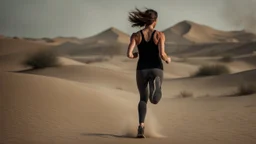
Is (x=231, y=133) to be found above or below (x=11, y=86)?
below

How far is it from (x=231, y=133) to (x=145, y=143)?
2489 mm

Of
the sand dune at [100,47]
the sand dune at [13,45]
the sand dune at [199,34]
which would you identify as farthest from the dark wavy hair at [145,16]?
the sand dune at [199,34]

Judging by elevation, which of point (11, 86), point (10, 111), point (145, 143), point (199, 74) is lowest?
point (145, 143)

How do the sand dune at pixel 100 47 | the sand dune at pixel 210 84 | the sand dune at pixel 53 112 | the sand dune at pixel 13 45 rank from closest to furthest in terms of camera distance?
the sand dune at pixel 53 112 < the sand dune at pixel 210 84 < the sand dune at pixel 13 45 < the sand dune at pixel 100 47

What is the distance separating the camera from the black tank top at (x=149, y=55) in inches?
286

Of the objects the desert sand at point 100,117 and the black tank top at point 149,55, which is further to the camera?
the desert sand at point 100,117

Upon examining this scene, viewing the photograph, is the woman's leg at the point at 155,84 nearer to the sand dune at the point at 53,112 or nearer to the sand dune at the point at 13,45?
the sand dune at the point at 53,112

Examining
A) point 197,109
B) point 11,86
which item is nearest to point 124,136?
point 11,86

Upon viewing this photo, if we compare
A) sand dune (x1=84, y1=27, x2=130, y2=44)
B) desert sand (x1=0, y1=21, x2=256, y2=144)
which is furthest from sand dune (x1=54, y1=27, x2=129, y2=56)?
desert sand (x1=0, y1=21, x2=256, y2=144)

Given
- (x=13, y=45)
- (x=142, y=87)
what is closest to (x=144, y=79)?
(x=142, y=87)

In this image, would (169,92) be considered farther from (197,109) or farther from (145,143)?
(145,143)

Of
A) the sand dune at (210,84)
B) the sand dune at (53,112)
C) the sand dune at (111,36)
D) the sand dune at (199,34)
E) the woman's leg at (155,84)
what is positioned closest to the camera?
the woman's leg at (155,84)

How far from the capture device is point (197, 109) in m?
13.8

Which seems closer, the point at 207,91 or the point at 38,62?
the point at 207,91
